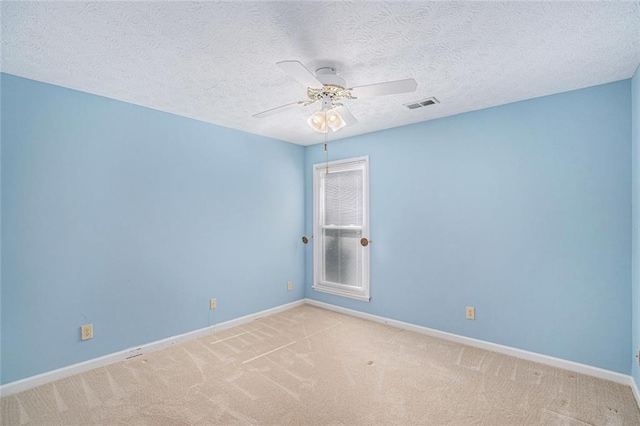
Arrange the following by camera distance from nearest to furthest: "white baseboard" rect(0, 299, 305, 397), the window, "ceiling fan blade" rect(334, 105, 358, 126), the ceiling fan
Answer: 1. the ceiling fan
2. "white baseboard" rect(0, 299, 305, 397)
3. "ceiling fan blade" rect(334, 105, 358, 126)
4. the window

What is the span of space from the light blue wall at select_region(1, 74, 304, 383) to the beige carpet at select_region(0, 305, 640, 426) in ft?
1.39

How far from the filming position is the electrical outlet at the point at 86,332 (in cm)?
262

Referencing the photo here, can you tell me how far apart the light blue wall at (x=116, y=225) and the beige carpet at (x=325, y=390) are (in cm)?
42

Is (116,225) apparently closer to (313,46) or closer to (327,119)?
(327,119)

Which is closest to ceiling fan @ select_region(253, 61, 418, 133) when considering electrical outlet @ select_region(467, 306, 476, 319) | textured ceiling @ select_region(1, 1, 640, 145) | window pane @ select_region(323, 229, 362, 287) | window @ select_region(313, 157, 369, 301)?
textured ceiling @ select_region(1, 1, 640, 145)

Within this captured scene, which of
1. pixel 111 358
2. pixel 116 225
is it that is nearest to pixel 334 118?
pixel 116 225

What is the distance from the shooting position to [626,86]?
Result: 242 centimetres

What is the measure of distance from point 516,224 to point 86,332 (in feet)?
13.3

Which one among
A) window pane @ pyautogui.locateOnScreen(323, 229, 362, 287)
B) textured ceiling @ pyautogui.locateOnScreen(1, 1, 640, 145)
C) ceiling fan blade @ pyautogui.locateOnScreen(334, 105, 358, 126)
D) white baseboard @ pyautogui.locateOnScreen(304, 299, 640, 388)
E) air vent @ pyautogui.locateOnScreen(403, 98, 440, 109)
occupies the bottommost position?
white baseboard @ pyautogui.locateOnScreen(304, 299, 640, 388)

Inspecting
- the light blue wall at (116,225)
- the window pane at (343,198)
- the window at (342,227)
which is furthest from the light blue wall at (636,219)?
the light blue wall at (116,225)

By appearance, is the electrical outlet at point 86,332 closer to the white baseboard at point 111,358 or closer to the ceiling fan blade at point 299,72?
the white baseboard at point 111,358

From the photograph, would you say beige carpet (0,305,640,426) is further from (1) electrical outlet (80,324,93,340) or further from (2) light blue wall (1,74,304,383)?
(2) light blue wall (1,74,304,383)

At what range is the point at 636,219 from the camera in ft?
7.46

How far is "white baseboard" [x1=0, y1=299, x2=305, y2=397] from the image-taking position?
2320 millimetres
